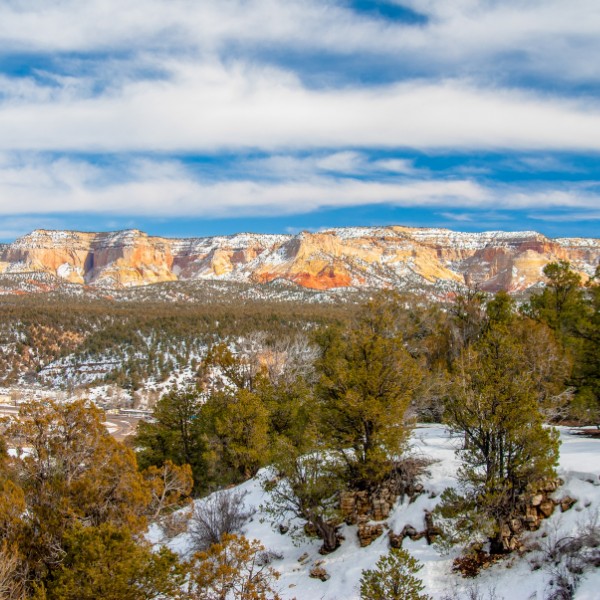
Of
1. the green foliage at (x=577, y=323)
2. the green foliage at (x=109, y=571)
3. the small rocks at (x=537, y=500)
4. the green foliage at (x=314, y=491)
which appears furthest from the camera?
the green foliage at (x=577, y=323)

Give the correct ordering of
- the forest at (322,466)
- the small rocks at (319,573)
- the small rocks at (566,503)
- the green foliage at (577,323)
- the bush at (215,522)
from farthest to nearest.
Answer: the green foliage at (577,323)
the bush at (215,522)
the small rocks at (319,573)
the small rocks at (566,503)
the forest at (322,466)

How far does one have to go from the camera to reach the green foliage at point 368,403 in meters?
17.8

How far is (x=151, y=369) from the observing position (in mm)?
114250

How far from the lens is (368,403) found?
17672 mm

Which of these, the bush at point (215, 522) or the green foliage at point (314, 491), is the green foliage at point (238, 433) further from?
the green foliage at point (314, 491)

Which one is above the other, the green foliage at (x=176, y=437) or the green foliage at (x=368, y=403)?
the green foliage at (x=368, y=403)

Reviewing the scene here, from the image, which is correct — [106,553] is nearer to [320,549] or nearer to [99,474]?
[99,474]

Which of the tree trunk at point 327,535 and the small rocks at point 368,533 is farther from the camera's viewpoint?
the tree trunk at point 327,535

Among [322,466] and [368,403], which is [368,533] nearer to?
[322,466]

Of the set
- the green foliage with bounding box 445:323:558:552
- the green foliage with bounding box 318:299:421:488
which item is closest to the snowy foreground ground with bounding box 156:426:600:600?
the green foliage with bounding box 445:323:558:552

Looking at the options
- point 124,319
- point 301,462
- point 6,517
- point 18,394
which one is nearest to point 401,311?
point 301,462

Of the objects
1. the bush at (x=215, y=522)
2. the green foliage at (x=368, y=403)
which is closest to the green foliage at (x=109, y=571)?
the bush at (x=215, y=522)

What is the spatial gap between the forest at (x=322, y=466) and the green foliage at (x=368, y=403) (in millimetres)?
69

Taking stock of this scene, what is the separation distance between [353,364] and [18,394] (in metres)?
100
